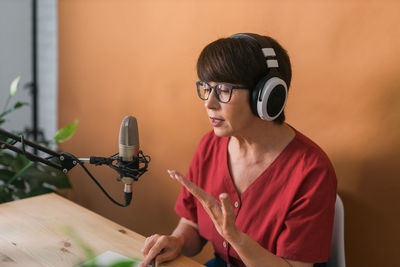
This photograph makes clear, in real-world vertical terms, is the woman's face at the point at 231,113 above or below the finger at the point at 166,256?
above

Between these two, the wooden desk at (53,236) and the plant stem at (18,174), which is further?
the plant stem at (18,174)

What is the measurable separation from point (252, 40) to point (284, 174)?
0.42m

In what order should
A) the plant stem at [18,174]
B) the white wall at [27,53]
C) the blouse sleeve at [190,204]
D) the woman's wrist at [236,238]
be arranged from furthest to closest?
the white wall at [27,53]
the plant stem at [18,174]
the blouse sleeve at [190,204]
the woman's wrist at [236,238]

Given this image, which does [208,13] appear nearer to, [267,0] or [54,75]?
[267,0]

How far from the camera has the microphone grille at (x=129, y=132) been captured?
0.87 meters

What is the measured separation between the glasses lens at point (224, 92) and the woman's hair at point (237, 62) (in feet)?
0.06

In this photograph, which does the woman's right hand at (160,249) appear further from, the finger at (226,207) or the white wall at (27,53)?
the white wall at (27,53)

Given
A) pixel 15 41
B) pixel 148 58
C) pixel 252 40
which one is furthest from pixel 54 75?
pixel 252 40

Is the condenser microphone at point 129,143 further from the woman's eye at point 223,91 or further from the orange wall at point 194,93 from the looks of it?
the orange wall at point 194,93

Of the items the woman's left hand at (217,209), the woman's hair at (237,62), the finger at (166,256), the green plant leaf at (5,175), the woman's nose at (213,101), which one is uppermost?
the woman's hair at (237,62)

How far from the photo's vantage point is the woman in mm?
1096

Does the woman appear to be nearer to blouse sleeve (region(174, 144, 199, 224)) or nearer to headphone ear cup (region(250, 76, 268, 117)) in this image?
headphone ear cup (region(250, 76, 268, 117))

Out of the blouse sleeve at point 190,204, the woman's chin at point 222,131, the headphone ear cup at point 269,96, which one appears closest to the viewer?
the headphone ear cup at point 269,96

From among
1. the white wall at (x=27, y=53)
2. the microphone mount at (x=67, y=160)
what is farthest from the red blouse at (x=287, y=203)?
the white wall at (x=27, y=53)
